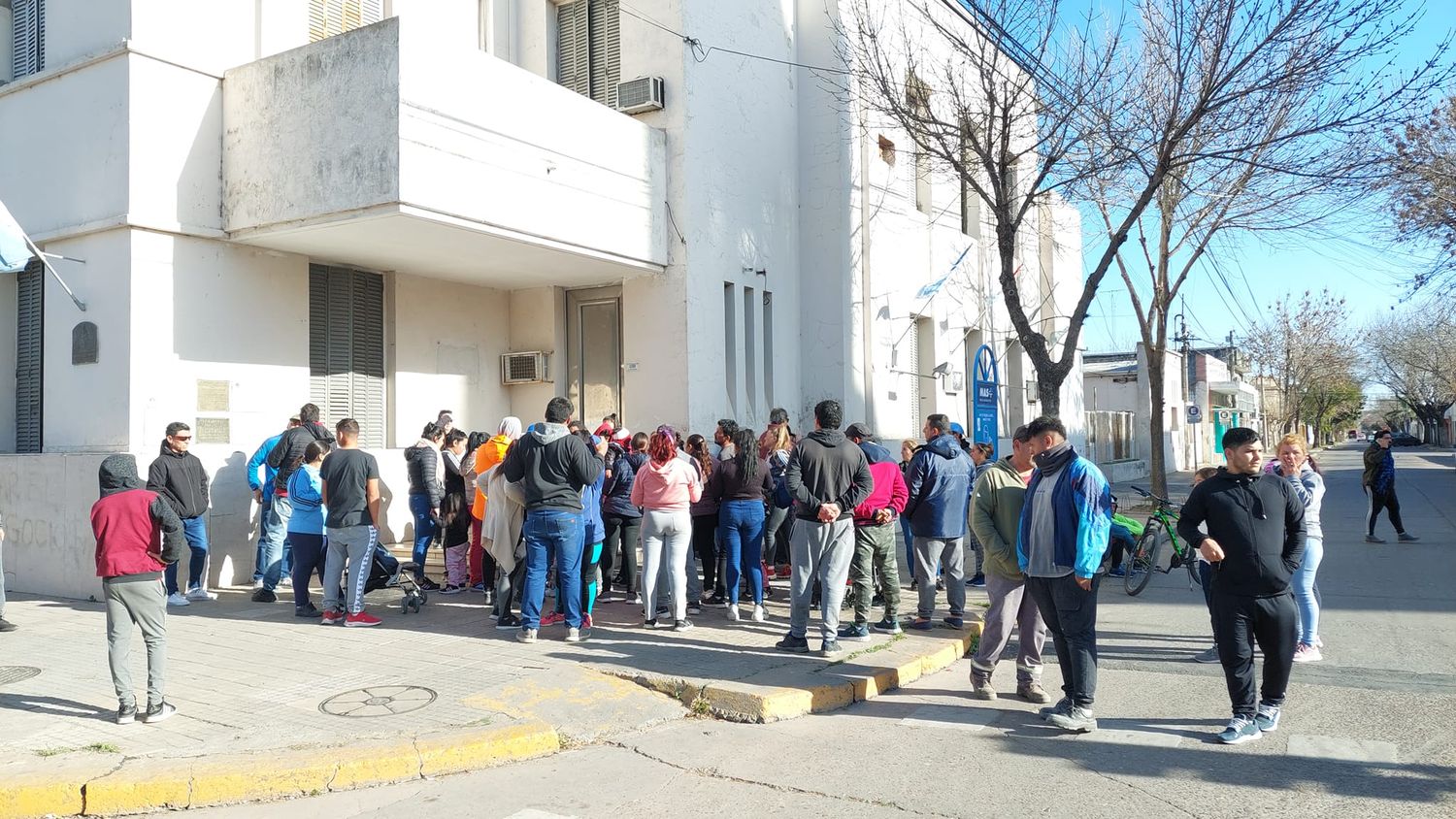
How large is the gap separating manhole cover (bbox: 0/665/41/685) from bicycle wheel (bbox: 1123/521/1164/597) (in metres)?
10.5

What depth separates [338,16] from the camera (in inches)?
498

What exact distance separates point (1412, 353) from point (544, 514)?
7023 cm

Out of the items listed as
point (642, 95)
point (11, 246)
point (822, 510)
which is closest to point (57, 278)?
point (11, 246)

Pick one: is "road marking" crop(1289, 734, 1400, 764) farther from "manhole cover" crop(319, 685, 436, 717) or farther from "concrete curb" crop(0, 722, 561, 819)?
"manhole cover" crop(319, 685, 436, 717)

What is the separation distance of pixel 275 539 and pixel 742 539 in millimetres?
5055

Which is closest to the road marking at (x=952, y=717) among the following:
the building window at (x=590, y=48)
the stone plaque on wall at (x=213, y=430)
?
the stone plaque on wall at (x=213, y=430)

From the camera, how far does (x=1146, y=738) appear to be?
587 centimetres

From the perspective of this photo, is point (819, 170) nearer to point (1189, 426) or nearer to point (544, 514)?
point (544, 514)

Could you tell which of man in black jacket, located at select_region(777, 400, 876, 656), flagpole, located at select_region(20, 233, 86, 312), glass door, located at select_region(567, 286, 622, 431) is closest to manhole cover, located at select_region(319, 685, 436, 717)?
man in black jacket, located at select_region(777, 400, 876, 656)

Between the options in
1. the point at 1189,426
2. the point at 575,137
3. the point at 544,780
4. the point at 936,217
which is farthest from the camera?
the point at 1189,426

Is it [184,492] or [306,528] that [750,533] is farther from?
[184,492]

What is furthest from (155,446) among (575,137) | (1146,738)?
(1146,738)

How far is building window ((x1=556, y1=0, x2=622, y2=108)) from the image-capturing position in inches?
587

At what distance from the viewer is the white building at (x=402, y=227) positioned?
1056cm
